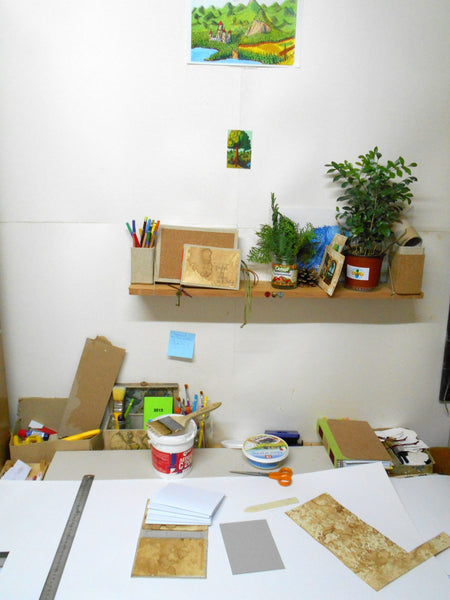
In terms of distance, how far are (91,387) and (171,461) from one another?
16.3 inches

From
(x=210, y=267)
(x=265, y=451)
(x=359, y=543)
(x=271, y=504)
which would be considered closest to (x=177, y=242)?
(x=210, y=267)

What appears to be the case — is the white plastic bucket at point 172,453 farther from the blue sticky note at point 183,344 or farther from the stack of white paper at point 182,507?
the blue sticky note at point 183,344

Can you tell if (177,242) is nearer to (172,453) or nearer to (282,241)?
(282,241)

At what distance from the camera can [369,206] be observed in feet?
4.83

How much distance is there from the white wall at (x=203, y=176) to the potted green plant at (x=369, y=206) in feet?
0.22

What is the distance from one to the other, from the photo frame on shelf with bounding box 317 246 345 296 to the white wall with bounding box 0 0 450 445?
136mm

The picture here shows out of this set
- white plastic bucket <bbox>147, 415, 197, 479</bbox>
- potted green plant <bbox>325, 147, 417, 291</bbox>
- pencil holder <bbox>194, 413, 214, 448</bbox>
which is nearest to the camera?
white plastic bucket <bbox>147, 415, 197, 479</bbox>

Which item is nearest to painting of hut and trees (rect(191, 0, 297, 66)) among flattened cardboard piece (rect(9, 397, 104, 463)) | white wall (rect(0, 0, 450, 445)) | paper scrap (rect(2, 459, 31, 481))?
white wall (rect(0, 0, 450, 445))

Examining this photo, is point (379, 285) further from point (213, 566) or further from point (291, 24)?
point (213, 566)

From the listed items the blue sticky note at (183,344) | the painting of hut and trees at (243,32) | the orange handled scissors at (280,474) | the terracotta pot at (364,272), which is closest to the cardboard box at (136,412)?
the blue sticky note at (183,344)

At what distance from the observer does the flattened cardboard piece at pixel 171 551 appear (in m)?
1.06

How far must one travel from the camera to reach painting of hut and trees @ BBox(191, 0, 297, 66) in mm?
1407

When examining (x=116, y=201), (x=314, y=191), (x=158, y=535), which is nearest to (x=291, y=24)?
(x=314, y=191)

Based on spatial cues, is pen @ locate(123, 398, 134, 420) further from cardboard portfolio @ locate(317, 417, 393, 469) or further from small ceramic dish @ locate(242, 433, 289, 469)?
cardboard portfolio @ locate(317, 417, 393, 469)
